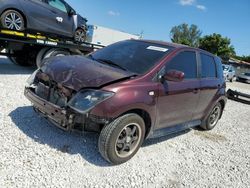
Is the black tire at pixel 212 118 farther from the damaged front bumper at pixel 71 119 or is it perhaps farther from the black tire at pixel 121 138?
the damaged front bumper at pixel 71 119

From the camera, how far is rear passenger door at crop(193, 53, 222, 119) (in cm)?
542

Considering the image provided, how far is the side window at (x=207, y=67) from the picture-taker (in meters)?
5.52

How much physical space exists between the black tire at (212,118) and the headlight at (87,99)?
10.5 ft

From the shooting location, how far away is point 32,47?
28.0 ft

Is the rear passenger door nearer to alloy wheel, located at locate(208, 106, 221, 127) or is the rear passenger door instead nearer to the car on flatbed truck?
alloy wheel, located at locate(208, 106, 221, 127)

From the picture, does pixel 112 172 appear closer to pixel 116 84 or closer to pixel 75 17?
pixel 116 84

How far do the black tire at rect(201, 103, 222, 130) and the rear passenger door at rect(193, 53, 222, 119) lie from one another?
0.43 m

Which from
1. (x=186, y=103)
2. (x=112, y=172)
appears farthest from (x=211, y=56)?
(x=112, y=172)

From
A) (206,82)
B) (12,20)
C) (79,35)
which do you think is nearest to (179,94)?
(206,82)

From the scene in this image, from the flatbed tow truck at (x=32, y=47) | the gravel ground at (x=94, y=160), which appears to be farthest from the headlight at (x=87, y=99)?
the flatbed tow truck at (x=32, y=47)

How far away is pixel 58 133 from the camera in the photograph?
4.51 meters

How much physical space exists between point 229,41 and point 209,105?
1752 inches

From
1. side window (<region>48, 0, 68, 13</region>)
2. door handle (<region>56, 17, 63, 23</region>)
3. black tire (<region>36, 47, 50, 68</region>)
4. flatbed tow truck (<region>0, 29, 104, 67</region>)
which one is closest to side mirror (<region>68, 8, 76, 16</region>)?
side window (<region>48, 0, 68, 13</region>)

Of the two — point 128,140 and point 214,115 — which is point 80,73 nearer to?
point 128,140
